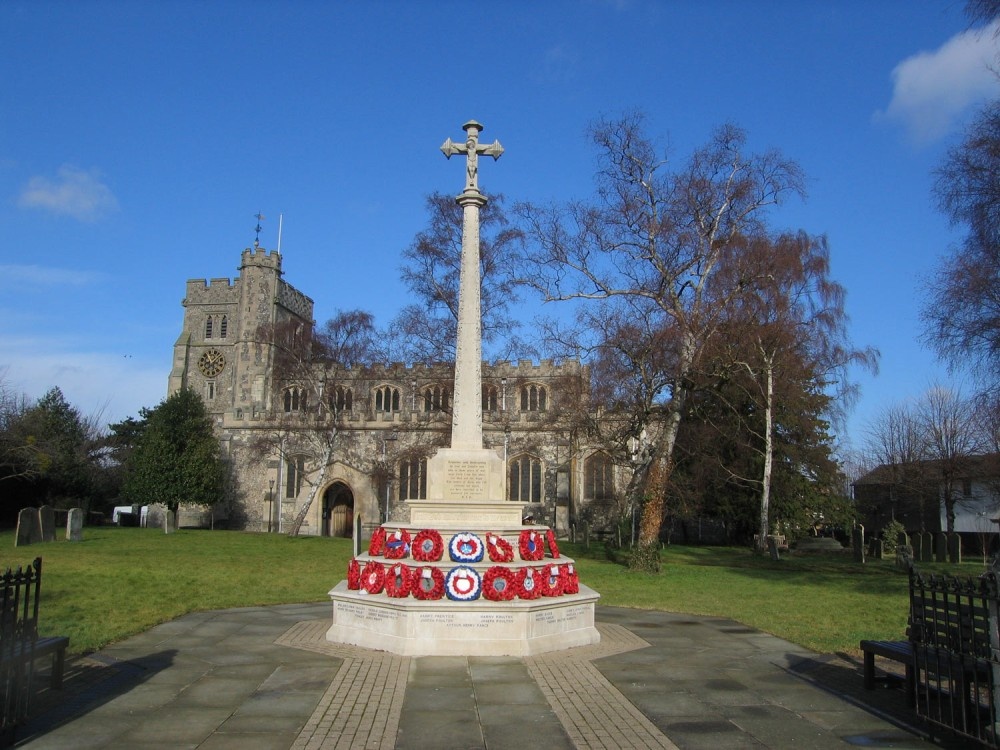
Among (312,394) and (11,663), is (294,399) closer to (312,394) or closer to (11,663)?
(312,394)

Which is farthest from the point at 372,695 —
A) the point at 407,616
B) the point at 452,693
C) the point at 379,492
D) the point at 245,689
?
the point at 379,492

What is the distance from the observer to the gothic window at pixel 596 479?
4209 centimetres

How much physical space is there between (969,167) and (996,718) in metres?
12.7

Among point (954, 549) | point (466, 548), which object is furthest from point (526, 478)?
point (466, 548)

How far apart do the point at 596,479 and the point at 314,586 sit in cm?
2847

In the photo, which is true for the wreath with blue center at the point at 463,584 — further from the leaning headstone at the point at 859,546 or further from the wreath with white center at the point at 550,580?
the leaning headstone at the point at 859,546

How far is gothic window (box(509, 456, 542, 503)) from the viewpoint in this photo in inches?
1672

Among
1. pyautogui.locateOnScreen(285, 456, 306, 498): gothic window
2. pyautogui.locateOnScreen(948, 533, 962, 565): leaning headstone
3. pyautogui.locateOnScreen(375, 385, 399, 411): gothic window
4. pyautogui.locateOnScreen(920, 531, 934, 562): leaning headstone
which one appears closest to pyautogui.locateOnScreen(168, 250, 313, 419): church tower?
pyautogui.locateOnScreen(285, 456, 306, 498): gothic window

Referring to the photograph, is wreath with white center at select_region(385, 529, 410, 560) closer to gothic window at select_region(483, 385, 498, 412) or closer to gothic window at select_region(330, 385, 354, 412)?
gothic window at select_region(330, 385, 354, 412)

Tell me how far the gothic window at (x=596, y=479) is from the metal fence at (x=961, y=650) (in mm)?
35421

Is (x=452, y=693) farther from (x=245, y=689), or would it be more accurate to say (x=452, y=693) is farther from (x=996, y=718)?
(x=996, y=718)

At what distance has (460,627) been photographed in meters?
9.18

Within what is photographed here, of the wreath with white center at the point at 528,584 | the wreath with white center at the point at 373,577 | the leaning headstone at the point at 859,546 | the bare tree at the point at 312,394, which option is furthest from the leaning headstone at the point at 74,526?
the leaning headstone at the point at 859,546

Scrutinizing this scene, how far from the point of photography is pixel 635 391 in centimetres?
2303
